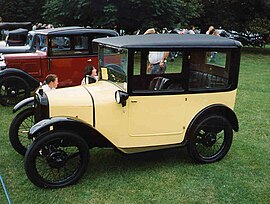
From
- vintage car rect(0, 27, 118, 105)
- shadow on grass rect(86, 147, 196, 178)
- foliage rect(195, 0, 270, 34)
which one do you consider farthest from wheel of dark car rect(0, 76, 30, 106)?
foliage rect(195, 0, 270, 34)

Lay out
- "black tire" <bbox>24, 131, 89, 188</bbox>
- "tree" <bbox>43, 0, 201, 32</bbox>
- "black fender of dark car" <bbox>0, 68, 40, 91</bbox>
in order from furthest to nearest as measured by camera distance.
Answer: "tree" <bbox>43, 0, 201, 32</bbox> → "black fender of dark car" <bbox>0, 68, 40, 91</bbox> → "black tire" <bbox>24, 131, 89, 188</bbox>

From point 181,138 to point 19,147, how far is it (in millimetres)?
2237

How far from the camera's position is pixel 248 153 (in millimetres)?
5230

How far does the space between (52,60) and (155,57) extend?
3.97 meters

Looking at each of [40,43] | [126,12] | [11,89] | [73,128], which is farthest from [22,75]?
[126,12]

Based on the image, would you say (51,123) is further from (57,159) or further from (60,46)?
(60,46)

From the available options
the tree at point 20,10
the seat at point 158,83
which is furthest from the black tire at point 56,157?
the tree at point 20,10

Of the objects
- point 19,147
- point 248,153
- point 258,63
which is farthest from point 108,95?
point 258,63

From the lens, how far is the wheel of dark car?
7.71 meters

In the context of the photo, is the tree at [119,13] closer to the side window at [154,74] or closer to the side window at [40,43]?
the side window at [40,43]

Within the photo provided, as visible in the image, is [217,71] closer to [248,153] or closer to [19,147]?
[248,153]

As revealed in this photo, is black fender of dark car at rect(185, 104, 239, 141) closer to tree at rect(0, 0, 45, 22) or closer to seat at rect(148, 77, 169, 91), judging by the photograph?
seat at rect(148, 77, 169, 91)

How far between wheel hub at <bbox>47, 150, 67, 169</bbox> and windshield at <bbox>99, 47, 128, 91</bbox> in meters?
1.08

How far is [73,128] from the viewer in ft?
13.7
